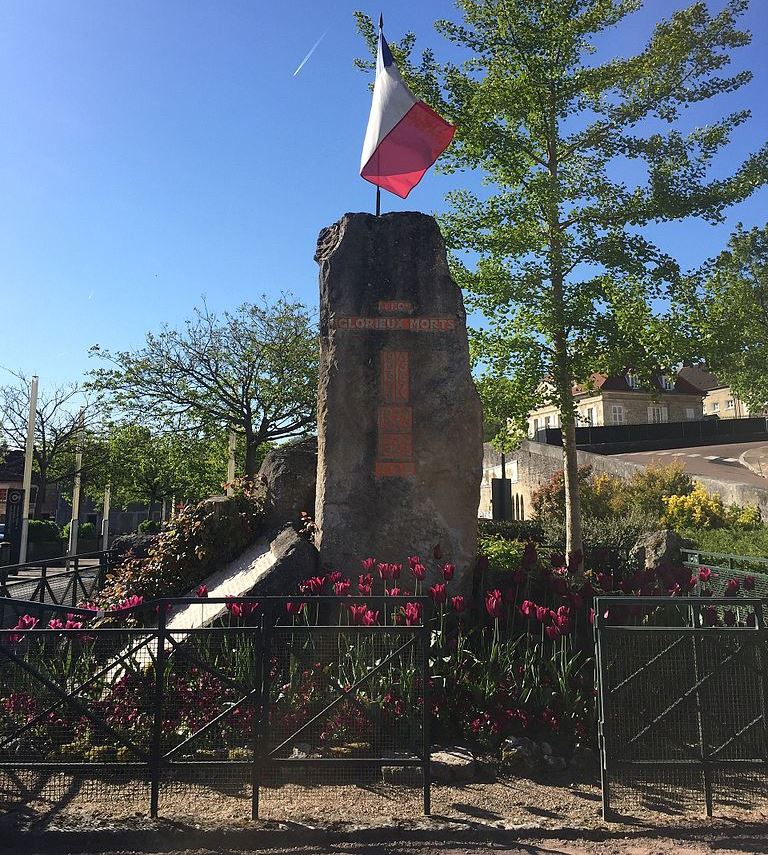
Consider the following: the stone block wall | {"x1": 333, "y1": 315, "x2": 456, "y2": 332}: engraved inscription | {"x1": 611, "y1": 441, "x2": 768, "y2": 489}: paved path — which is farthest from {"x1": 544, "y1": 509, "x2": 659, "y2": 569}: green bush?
{"x1": 611, "y1": 441, "x2": 768, "y2": 489}: paved path

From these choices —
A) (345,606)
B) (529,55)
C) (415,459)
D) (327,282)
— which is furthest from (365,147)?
(345,606)

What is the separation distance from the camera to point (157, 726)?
4043 mm

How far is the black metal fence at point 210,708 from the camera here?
4.07m

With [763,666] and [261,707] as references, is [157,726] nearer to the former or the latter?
[261,707]

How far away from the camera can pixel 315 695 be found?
15.5 feet

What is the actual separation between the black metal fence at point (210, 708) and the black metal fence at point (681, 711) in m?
1.10

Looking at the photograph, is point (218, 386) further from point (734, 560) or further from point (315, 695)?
point (315, 695)

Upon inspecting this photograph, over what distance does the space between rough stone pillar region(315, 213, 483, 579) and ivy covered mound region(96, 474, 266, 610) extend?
154 centimetres

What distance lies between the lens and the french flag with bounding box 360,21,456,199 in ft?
26.9

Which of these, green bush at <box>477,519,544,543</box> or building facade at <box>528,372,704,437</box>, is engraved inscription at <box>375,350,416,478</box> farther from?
building facade at <box>528,372,704,437</box>

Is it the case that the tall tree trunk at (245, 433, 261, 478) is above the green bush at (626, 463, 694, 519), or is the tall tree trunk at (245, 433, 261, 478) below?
above

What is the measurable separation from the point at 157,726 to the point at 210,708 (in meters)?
0.42

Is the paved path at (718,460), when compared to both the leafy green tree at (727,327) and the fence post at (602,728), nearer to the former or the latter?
the leafy green tree at (727,327)

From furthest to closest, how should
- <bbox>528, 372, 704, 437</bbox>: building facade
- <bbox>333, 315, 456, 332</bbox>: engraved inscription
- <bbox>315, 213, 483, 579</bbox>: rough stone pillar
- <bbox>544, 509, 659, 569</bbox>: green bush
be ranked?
<bbox>528, 372, 704, 437</bbox>: building facade, <bbox>544, 509, 659, 569</bbox>: green bush, <bbox>333, 315, 456, 332</bbox>: engraved inscription, <bbox>315, 213, 483, 579</bbox>: rough stone pillar
